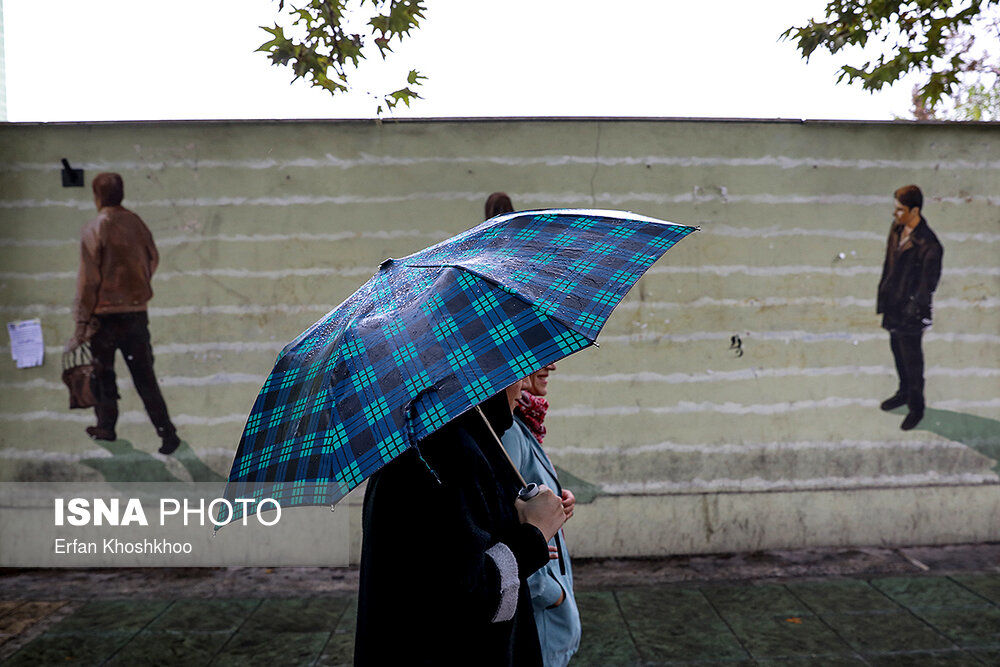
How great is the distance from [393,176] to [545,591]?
148 inches

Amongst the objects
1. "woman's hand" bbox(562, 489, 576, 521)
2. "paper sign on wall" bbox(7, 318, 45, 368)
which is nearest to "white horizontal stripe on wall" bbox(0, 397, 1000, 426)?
"paper sign on wall" bbox(7, 318, 45, 368)

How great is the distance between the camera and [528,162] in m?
5.76

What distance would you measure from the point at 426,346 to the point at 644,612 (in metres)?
3.57

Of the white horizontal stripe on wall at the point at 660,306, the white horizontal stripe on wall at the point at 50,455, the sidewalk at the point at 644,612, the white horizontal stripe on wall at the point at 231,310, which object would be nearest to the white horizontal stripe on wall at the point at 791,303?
the white horizontal stripe on wall at the point at 660,306

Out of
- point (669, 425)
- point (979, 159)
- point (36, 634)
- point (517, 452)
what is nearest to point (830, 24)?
point (979, 159)

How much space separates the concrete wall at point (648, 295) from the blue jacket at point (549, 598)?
3040 millimetres

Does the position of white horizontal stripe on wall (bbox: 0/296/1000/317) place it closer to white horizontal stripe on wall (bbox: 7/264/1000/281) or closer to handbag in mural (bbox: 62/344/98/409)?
white horizontal stripe on wall (bbox: 7/264/1000/281)

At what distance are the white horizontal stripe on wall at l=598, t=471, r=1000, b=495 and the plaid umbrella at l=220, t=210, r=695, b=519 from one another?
3.84 metres

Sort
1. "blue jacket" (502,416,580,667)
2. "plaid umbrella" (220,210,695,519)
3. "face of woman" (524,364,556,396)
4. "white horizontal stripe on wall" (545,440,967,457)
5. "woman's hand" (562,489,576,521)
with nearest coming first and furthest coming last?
"plaid umbrella" (220,210,695,519), "woman's hand" (562,489,576,521), "blue jacket" (502,416,580,667), "face of woman" (524,364,556,396), "white horizontal stripe on wall" (545,440,967,457)

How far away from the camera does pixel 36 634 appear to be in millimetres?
4676

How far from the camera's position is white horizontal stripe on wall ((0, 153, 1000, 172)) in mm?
5684

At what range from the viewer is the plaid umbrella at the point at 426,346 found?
175cm

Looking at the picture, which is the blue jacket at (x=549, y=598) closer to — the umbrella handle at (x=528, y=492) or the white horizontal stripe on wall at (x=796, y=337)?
the umbrella handle at (x=528, y=492)

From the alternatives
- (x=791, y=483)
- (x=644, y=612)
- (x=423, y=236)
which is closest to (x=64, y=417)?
(x=423, y=236)
